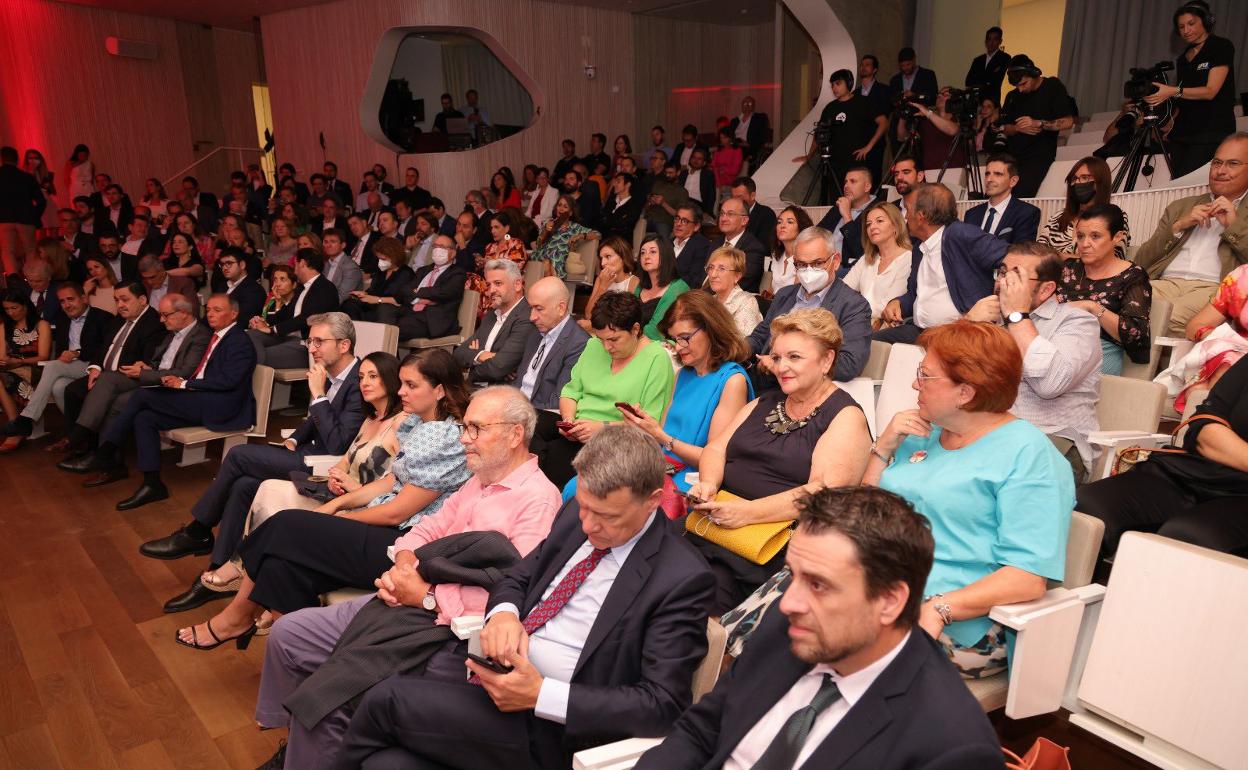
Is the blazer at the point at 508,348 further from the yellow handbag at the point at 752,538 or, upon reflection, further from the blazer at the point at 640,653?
the blazer at the point at 640,653

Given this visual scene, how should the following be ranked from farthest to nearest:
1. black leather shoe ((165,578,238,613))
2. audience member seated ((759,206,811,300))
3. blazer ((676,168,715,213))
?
blazer ((676,168,715,213))
audience member seated ((759,206,811,300))
black leather shoe ((165,578,238,613))

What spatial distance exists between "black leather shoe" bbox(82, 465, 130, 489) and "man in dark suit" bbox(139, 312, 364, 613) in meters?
1.25

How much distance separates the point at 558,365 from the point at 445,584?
2025 mm

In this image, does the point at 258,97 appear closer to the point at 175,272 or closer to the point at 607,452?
the point at 175,272

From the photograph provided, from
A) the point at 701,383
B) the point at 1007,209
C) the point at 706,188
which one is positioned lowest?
the point at 701,383

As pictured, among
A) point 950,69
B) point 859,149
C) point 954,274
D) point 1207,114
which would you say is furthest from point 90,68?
point 1207,114

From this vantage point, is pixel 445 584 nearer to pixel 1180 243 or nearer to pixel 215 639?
pixel 215 639

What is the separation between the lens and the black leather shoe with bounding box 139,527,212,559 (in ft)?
12.1

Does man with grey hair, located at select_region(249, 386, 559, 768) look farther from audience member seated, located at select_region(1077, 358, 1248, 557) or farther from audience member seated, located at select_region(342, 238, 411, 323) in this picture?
audience member seated, located at select_region(342, 238, 411, 323)

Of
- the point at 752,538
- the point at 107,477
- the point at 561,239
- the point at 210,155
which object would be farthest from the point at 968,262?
the point at 210,155

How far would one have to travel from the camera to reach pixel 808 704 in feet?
4.27

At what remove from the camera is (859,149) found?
6.81 meters

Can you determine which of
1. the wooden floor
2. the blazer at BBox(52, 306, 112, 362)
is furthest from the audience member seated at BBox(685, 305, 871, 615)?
the blazer at BBox(52, 306, 112, 362)

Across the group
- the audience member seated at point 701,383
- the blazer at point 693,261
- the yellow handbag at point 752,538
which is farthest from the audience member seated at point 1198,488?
the blazer at point 693,261
